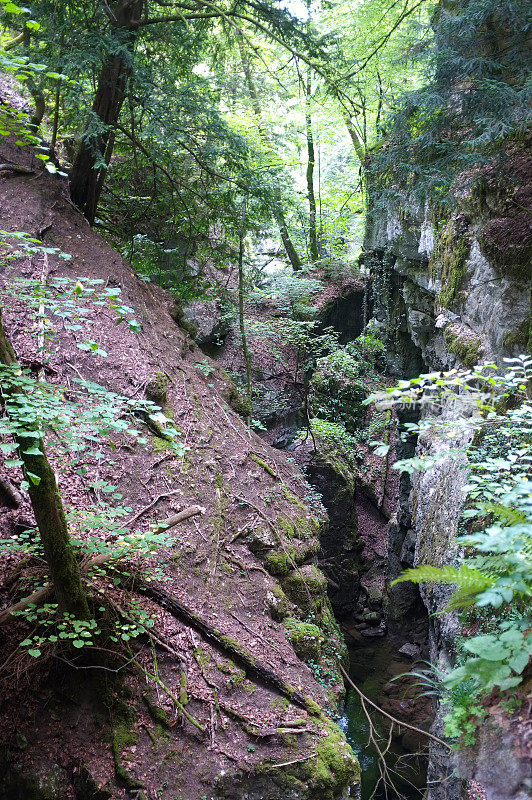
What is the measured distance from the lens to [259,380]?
12492 millimetres

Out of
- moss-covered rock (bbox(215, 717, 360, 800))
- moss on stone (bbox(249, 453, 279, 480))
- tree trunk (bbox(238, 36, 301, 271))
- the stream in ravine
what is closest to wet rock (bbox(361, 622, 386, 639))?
the stream in ravine

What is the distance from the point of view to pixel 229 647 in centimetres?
408

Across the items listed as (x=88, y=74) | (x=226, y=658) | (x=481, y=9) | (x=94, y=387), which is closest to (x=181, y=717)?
(x=226, y=658)

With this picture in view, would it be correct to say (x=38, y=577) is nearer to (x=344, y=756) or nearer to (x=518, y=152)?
(x=344, y=756)

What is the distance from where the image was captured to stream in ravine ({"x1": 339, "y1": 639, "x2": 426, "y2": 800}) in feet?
23.4

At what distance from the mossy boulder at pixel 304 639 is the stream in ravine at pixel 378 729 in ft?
4.88

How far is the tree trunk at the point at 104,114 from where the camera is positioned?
223 inches

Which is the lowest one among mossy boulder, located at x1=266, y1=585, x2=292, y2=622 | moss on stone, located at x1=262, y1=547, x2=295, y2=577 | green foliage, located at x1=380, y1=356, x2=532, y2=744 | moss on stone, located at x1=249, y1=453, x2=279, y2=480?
mossy boulder, located at x1=266, y1=585, x2=292, y2=622

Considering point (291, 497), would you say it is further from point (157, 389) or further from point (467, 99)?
point (467, 99)

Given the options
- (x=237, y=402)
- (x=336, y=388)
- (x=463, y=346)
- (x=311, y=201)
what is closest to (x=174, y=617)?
(x=237, y=402)

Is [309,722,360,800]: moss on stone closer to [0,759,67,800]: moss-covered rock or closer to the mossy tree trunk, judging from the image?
[0,759,67,800]: moss-covered rock

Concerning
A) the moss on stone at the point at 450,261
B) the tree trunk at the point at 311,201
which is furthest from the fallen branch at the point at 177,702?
the tree trunk at the point at 311,201

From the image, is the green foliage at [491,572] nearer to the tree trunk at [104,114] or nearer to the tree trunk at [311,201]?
the tree trunk at [104,114]

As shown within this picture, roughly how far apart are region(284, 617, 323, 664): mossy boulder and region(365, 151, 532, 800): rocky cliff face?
1.49m
